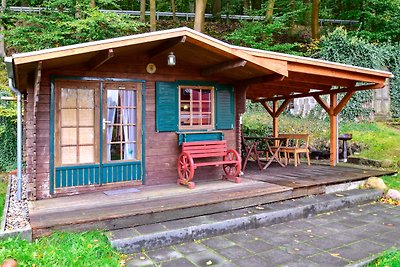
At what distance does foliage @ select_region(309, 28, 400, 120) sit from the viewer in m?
13.2

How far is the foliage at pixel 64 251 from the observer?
3197 millimetres

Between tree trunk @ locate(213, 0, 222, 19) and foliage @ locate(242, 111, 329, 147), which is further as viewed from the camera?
tree trunk @ locate(213, 0, 222, 19)

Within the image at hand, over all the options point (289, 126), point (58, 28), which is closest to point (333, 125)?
point (289, 126)

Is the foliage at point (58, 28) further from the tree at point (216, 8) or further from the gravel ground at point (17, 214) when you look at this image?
the tree at point (216, 8)

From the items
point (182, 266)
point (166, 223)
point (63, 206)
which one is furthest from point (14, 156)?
point (182, 266)

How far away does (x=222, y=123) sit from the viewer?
257 inches

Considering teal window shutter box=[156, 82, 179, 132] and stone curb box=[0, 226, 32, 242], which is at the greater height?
teal window shutter box=[156, 82, 179, 132]

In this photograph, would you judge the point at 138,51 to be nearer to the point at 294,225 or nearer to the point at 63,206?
the point at 63,206

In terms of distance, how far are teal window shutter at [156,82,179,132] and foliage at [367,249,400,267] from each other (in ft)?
12.1

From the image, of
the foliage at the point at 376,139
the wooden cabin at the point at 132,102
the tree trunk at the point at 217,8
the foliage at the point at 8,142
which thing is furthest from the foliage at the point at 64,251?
the tree trunk at the point at 217,8

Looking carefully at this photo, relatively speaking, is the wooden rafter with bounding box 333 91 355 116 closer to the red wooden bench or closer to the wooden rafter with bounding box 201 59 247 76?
the red wooden bench

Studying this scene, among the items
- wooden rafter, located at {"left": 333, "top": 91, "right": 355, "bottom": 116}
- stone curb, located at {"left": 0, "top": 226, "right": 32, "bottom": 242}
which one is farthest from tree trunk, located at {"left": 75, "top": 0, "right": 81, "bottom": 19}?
stone curb, located at {"left": 0, "top": 226, "right": 32, "bottom": 242}

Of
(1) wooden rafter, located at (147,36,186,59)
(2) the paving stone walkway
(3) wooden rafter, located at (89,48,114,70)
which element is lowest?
(2) the paving stone walkway

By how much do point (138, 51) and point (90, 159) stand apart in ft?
6.30
